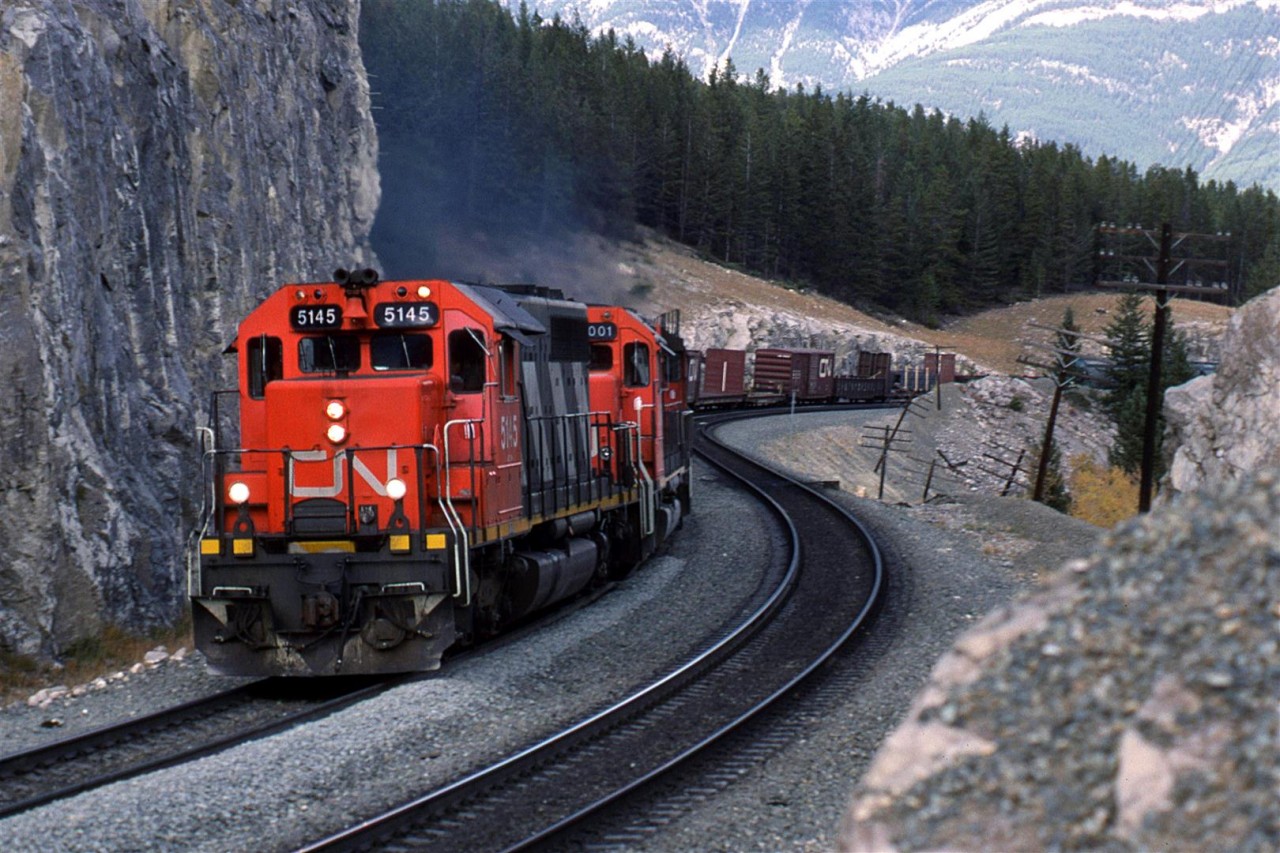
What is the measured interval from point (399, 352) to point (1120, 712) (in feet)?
33.1

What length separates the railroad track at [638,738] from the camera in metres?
7.70

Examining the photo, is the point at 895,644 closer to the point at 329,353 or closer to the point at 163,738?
the point at 329,353

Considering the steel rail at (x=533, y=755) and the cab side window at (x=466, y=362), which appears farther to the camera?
the cab side window at (x=466, y=362)

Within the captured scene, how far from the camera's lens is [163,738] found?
10305mm

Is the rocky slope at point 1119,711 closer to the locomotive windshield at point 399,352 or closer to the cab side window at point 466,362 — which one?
the cab side window at point 466,362

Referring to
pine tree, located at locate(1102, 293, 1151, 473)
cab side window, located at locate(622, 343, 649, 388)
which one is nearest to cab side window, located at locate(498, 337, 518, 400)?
cab side window, located at locate(622, 343, 649, 388)

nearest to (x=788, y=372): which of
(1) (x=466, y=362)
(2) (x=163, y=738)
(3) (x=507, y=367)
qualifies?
(3) (x=507, y=367)

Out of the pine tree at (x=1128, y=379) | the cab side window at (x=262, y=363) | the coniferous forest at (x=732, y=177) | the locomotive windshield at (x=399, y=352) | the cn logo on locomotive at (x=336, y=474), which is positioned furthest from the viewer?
the coniferous forest at (x=732, y=177)

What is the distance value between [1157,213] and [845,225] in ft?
146

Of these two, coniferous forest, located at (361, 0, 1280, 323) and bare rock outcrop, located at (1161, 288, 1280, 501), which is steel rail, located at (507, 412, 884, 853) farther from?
coniferous forest, located at (361, 0, 1280, 323)

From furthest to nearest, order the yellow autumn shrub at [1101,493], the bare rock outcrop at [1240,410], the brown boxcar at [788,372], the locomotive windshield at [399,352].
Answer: the brown boxcar at [788,372] < the yellow autumn shrub at [1101,493] < the bare rock outcrop at [1240,410] < the locomotive windshield at [399,352]

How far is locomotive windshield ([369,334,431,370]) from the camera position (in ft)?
41.8

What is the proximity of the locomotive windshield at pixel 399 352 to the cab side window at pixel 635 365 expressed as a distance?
7095 millimetres

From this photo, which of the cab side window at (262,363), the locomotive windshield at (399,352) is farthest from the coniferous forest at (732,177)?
the locomotive windshield at (399,352)
